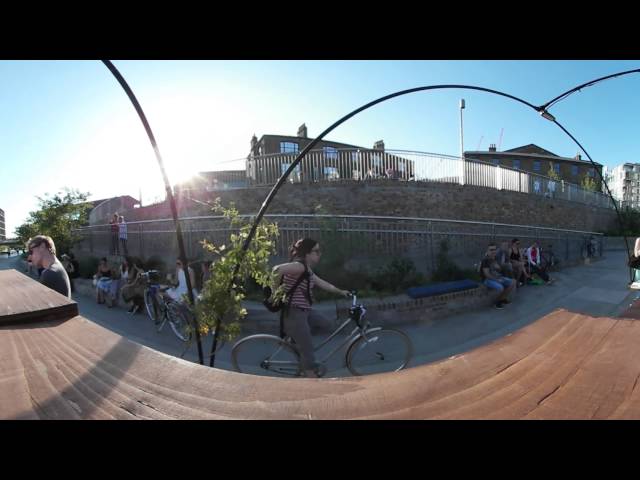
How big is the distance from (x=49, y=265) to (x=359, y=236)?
257 inches

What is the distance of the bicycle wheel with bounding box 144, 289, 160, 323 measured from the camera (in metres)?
5.78

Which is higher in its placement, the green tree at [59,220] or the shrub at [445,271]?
the green tree at [59,220]

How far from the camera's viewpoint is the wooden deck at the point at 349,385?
0.58 m

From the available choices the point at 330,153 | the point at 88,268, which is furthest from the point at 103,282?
the point at 330,153

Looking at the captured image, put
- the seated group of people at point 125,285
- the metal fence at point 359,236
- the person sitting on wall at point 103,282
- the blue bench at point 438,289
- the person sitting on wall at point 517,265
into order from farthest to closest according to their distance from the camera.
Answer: the person sitting on wall at point 517,265 → the metal fence at point 359,236 → the person sitting on wall at point 103,282 → the seated group of people at point 125,285 → the blue bench at point 438,289

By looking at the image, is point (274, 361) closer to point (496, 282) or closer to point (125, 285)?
point (125, 285)

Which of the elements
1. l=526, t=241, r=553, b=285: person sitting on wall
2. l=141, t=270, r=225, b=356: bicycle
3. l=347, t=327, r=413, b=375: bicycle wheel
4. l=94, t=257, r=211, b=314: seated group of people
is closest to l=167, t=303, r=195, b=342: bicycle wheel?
l=141, t=270, r=225, b=356: bicycle

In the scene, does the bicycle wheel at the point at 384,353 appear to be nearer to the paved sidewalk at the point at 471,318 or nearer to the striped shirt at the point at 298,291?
the paved sidewalk at the point at 471,318

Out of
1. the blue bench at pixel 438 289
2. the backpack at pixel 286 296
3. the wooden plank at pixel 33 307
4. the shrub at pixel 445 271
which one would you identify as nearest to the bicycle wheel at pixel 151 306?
the backpack at pixel 286 296

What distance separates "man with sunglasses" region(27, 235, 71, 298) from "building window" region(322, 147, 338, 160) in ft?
30.9

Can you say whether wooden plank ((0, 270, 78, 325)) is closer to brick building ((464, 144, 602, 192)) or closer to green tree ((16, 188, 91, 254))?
green tree ((16, 188, 91, 254))

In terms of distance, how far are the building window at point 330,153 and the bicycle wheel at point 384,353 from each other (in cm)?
874

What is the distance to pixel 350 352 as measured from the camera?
11.9ft

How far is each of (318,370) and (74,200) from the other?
15373 millimetres
